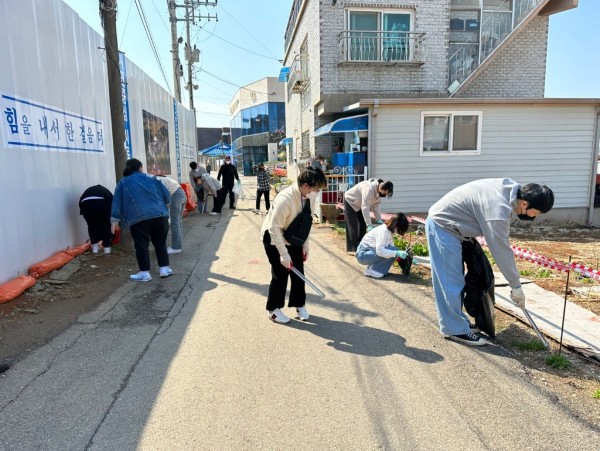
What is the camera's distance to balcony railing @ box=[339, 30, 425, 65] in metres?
13.2

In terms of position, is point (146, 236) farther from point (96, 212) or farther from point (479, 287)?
point (479, 287)

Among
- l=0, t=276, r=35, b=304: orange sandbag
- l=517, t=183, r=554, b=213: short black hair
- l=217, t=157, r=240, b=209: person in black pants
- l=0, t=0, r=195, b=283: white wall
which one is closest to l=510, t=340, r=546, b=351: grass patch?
l=517, t=183, r=554, b=213: short black hair

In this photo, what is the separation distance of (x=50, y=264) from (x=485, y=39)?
14.8 meters

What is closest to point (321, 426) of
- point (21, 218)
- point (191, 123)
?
point (21, 218)

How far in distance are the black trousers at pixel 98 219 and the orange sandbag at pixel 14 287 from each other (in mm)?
1792

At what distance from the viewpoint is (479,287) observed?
13.8 ft

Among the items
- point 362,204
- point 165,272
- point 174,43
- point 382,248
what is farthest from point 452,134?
point 174,43

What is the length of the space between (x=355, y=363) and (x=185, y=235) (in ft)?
23.2

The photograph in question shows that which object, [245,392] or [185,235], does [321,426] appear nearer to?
[245,392]

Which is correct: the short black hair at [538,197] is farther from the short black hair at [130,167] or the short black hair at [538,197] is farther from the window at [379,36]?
the window at [379,36]

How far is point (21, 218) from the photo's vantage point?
549cm

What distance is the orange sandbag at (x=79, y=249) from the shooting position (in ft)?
21.9

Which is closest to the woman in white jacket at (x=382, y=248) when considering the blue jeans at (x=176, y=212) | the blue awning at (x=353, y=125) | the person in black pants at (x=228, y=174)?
the blue jeans at (x=176, y=212)

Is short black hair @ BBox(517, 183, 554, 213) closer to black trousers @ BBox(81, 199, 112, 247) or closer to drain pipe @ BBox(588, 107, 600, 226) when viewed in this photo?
black trousers @ BBox(81, 199, 112, 247)
